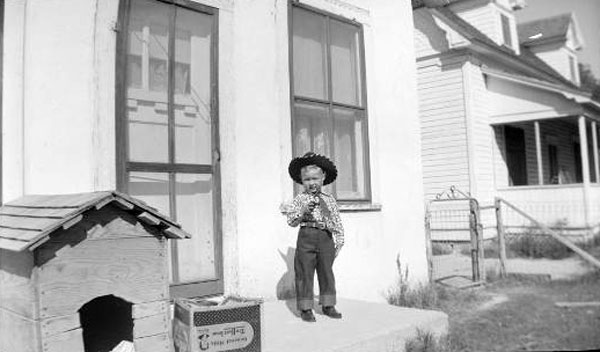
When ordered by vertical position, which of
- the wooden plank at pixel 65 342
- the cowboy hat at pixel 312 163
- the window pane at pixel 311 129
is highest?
the window pane at pixel 311 129

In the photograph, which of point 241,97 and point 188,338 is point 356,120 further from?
point 188,338

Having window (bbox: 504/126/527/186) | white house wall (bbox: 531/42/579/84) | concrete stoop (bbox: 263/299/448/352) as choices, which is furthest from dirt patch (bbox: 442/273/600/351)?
Answer: white house wall (bbox: 531/42/579/84)

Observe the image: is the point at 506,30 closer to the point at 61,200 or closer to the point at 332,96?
the point at 332,96

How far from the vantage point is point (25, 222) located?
3158mm

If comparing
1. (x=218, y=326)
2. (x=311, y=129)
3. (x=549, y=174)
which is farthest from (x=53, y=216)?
(x=549, y=174)

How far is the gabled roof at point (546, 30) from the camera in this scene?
19406mm

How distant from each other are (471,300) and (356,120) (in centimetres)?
267

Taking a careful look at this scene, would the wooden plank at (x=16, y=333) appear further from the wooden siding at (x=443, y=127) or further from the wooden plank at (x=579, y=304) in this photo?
the wooden siding at (x=443, y=127)

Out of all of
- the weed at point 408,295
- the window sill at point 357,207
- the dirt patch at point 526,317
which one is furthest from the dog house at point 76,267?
the weed at point 408,295

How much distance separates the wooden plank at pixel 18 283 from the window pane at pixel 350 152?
12.4 feet

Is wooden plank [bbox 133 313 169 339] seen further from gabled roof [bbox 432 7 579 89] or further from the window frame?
the window frame

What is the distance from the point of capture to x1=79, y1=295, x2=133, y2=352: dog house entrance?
3.81 meters

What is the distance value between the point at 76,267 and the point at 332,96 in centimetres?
394

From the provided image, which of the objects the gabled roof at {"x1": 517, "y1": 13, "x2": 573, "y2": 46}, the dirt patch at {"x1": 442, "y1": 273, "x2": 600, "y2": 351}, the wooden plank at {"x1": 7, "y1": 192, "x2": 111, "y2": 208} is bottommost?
the dirt patch at {"x1": 442, "y1": 273, "x2": 600, "y2": 351}
